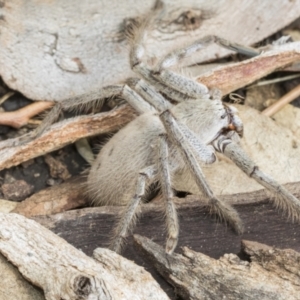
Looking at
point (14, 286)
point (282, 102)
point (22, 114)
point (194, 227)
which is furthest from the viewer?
point (282, 102)

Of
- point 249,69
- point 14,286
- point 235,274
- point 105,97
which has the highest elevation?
point 249,69

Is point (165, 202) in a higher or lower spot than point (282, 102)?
lower

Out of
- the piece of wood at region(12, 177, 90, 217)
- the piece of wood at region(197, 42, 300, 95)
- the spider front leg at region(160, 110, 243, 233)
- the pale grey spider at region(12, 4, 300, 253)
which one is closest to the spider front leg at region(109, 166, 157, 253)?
the pale grey spider at region(12, 4, 300, 253)

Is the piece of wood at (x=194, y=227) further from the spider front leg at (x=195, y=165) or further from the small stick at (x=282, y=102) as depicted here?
the small stick at (x=282, y=102)

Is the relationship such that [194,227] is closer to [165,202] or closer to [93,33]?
[165,202]

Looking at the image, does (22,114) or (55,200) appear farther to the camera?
(22,114)

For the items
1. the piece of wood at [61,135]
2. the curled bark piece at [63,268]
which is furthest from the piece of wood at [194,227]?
the piece of wood at [61,135]

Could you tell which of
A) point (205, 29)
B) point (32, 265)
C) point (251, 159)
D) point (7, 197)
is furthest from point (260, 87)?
point (32, 265)

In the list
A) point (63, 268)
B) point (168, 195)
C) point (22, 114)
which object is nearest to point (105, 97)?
point (22, 114)

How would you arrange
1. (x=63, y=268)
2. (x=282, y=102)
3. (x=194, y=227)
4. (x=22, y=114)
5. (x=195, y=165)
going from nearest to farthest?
(x=63, y=268) < (x=194, y=227) < (x=195, y=165) < (x=22, y=114) < (x=282, y=102)
